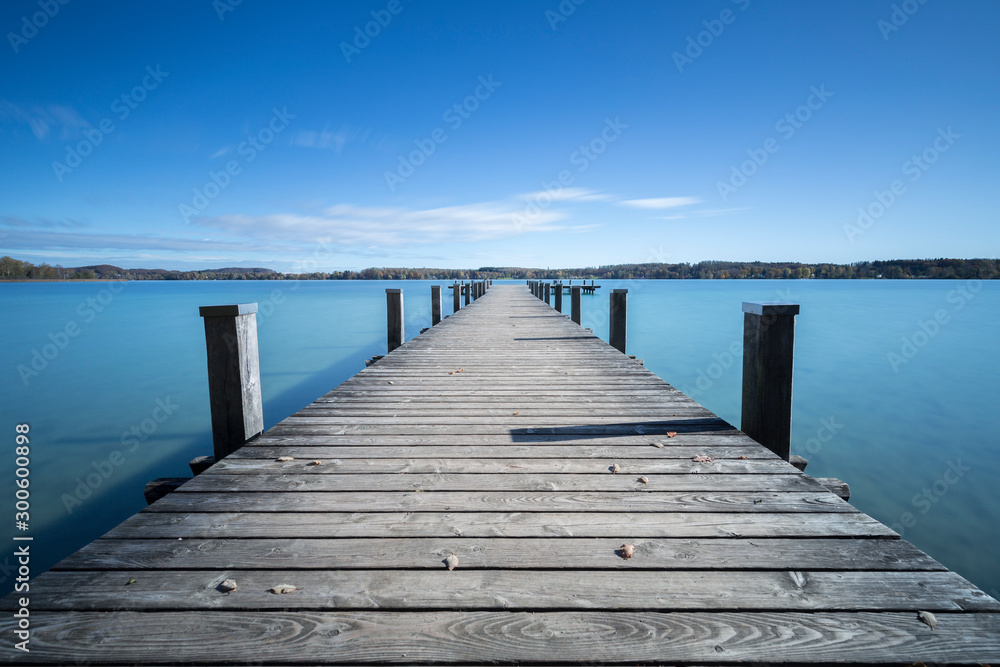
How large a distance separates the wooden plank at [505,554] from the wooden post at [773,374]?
122 centimetres

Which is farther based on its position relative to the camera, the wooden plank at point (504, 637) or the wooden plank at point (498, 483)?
the wooden plank at point (498, 483)

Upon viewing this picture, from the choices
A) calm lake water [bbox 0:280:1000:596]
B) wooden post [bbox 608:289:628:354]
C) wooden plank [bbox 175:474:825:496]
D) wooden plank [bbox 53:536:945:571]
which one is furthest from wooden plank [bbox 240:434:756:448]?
wooden post [bbox 608:289:628:354]

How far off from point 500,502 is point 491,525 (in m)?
0.20

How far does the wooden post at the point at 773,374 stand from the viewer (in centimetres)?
292

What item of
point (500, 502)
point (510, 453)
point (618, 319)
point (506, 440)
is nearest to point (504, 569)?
point (500, 502)

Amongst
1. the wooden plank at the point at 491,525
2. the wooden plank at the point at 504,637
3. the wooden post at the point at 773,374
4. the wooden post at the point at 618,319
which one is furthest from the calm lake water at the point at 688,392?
the wooden plank at the point at 504,637

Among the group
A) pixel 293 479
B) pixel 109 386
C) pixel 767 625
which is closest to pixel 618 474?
pixel 767 625

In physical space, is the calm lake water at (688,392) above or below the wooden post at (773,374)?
below

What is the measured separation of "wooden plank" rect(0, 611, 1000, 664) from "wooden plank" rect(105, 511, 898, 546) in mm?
427

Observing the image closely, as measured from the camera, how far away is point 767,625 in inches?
54.2

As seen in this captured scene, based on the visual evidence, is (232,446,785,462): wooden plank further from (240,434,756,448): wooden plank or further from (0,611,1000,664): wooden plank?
(0,611,1000,664): wooden plank

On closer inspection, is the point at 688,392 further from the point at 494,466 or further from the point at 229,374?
the point at 229,374

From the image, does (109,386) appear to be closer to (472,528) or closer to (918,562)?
(472,528)

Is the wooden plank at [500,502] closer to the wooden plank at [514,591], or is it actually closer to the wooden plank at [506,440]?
the wooden plank at [514,591]
